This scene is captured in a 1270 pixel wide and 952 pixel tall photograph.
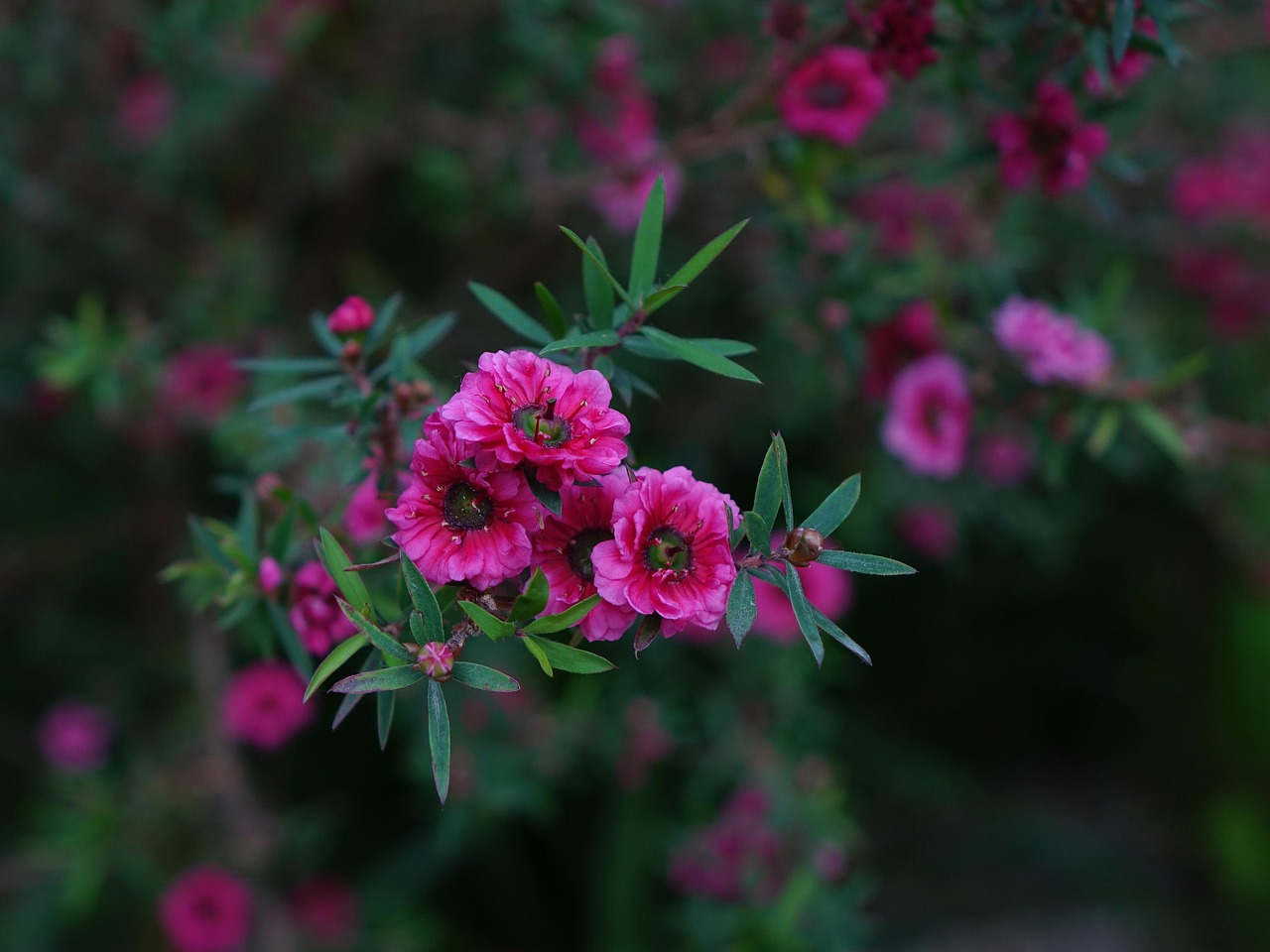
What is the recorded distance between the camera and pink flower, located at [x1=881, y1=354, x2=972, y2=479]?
1312 mm

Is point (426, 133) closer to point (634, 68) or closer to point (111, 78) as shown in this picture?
point (634, 68)

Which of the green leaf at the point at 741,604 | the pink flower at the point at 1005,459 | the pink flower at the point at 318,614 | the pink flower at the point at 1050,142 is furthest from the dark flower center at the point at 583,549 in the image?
the pink flower at the point at 1005,459

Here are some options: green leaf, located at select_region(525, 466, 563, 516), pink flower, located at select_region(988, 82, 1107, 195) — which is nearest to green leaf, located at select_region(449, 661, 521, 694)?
green leaf, located at select_region(525, 466, 563, 516)

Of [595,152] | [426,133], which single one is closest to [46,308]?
[426,133]

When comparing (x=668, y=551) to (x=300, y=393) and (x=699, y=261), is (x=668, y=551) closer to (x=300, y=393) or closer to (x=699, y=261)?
(x=699, y=261)

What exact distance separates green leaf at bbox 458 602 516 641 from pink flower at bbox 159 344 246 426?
1.16 metres

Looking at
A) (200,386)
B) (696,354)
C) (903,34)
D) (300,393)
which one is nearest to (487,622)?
(696,354)

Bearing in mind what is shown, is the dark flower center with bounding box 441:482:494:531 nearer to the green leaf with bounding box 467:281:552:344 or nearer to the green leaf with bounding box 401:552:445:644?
the green leaf with bounding box 401:552:445:644

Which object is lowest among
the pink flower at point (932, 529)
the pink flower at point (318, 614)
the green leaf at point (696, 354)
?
the pink flower at point (932, 529)

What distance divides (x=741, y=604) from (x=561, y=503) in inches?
5.5

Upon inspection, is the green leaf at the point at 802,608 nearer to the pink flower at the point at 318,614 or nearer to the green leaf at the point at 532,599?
the green leaf at the point at 532,599

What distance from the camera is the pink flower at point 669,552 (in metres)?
0.65

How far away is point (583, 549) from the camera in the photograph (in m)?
0.72

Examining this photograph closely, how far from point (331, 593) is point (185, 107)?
3.97ft
